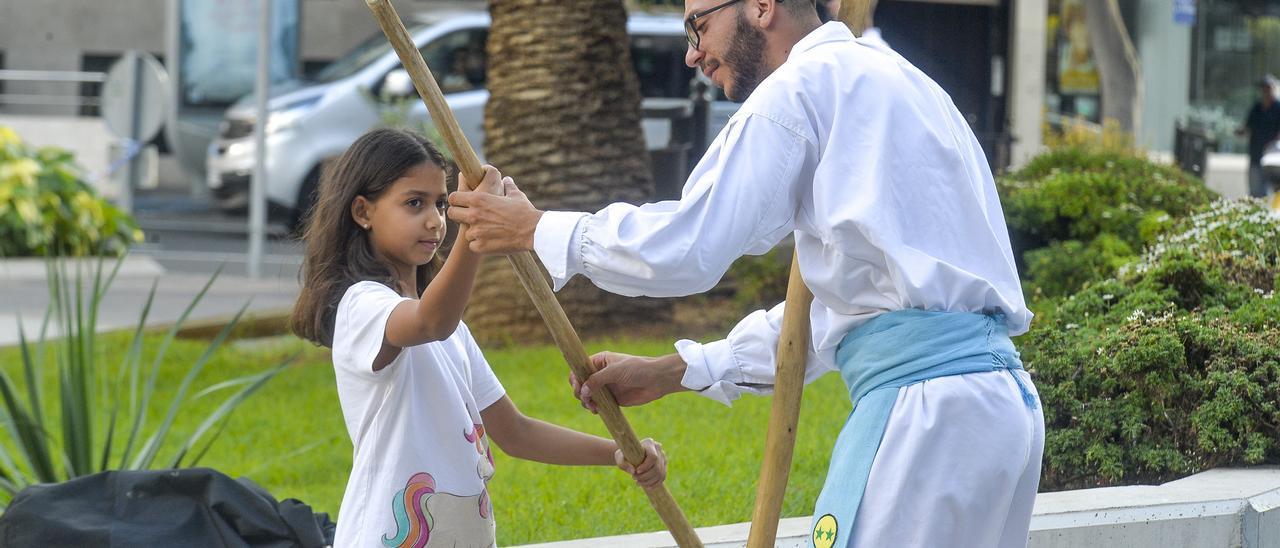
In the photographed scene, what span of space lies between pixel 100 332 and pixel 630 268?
323 inches

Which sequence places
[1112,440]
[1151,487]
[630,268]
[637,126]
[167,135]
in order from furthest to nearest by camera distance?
1. [167,135]
2. [637,126]
3. [1112,440]
4. [1151,487]
5. [630,268]

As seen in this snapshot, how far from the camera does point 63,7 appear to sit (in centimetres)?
2831

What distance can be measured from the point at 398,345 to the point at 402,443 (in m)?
0.21

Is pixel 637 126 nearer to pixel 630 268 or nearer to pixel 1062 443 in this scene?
pixel 1062 443

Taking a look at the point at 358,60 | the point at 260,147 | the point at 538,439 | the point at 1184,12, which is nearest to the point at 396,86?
Result: the point at 358,60

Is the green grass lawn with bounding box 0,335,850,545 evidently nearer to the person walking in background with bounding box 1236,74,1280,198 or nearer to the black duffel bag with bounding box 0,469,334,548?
the black duffel bag with bounding box 0,469,334,548

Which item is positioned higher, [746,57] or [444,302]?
[746,57]

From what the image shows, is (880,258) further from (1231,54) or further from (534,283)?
(1231,54)

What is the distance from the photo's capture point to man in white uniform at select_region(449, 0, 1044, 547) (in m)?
2.56

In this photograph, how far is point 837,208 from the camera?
2.55m

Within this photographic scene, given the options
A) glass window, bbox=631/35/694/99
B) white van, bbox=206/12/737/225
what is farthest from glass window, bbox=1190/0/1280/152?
white van, bbox=206/12/737/225

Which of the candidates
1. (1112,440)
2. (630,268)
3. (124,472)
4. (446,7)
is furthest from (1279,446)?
(446,7)

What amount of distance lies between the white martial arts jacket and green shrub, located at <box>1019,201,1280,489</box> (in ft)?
8.00

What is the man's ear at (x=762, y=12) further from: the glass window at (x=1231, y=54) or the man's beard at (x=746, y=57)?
the glass window at (x=1231, y=54)
